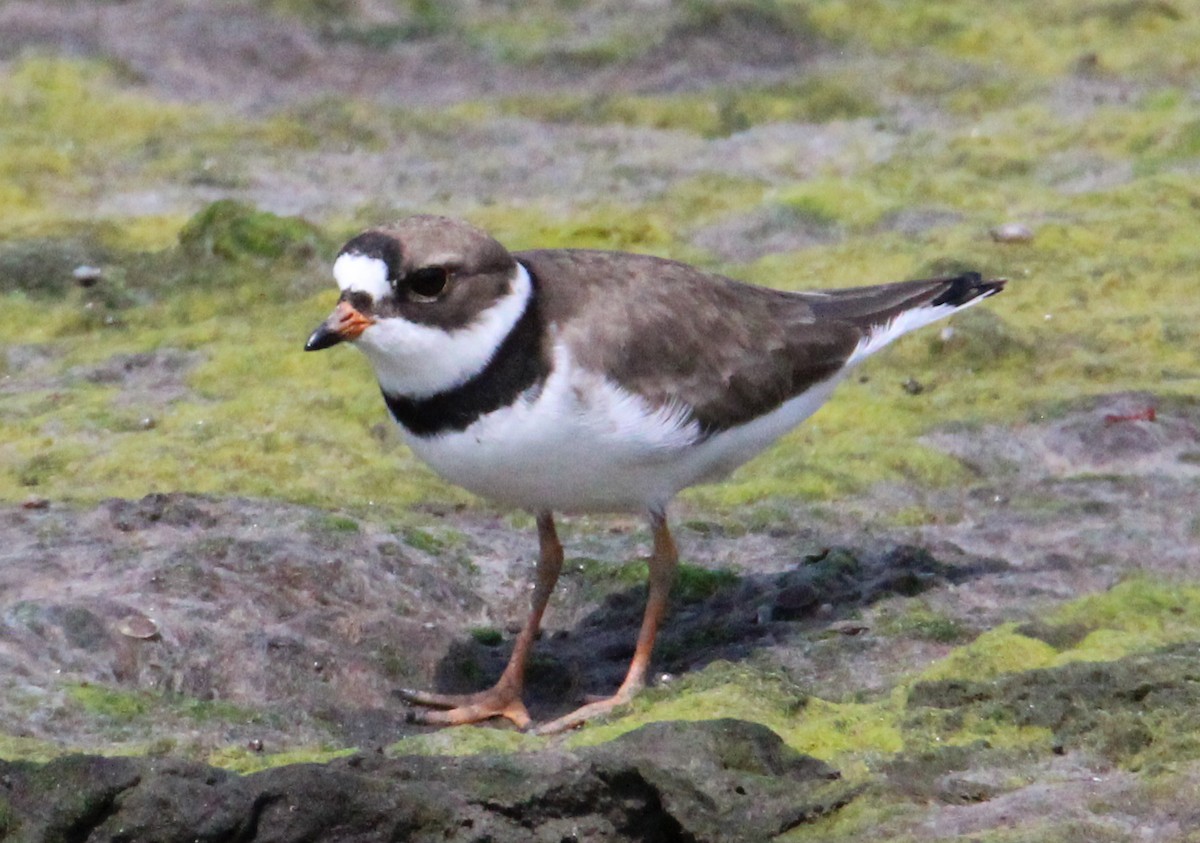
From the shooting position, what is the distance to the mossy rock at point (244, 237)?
9.62m

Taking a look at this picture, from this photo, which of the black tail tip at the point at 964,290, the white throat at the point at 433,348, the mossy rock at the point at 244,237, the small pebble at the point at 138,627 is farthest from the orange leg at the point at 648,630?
the mossy rock at the point at 244,237

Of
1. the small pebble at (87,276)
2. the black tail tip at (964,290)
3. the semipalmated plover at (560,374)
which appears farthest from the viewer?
the small pebble at (87,276)

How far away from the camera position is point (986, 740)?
16.0 feet

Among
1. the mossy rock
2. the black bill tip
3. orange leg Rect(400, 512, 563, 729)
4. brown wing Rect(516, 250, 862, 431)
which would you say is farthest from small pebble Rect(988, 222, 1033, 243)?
the black bill tip

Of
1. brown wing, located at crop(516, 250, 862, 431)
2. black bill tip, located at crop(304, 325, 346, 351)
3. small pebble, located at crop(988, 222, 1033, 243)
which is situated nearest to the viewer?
black bill tip, located at crop(304, 325, 346, 351)

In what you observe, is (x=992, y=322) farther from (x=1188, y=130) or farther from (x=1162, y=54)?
(x=1162, y=54)

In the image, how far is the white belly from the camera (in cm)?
541

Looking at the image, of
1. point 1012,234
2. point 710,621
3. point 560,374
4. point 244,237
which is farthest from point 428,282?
point 1012,234

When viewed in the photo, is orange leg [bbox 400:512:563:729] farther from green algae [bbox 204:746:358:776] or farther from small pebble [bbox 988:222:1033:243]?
small pebble [bbox 988:222:1033:243]

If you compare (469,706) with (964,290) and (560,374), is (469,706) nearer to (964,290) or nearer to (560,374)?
(560,374)

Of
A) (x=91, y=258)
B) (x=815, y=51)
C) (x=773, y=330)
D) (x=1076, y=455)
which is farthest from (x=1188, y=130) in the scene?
(x=91, y=258)

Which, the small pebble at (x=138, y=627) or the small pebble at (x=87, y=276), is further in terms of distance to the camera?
the small pebble at (x=87, y=276)

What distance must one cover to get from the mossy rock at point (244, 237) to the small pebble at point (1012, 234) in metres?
3.84

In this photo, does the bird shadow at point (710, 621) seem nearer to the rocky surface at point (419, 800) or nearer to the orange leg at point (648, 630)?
the orange leg at point (648, 630)
